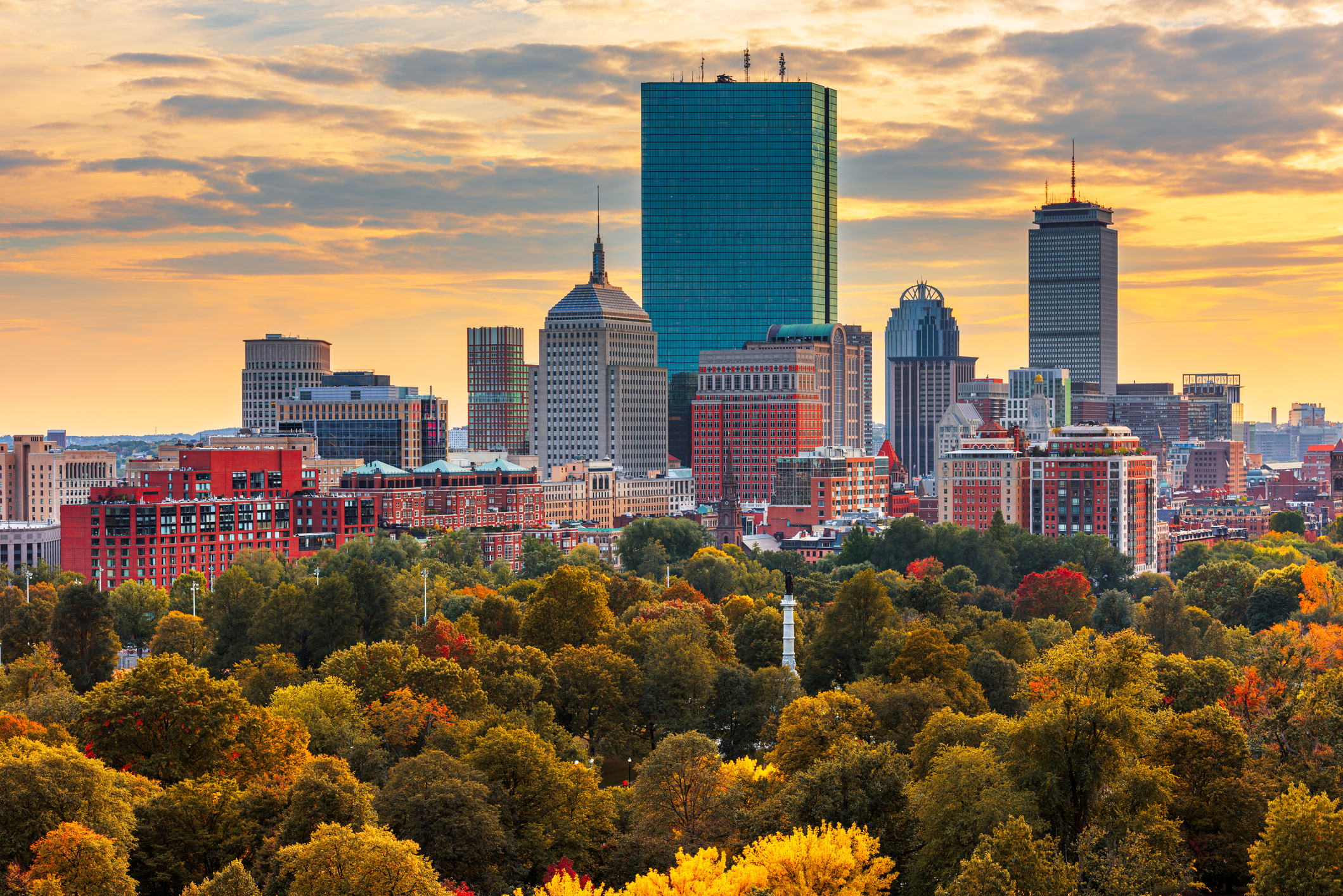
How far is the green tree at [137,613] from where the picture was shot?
17925cm

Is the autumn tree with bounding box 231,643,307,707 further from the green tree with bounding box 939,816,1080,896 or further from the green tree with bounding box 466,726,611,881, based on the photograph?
the green tree with bounding box 939,816,1080,896

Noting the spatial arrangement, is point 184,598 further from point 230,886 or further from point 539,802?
point 230,886

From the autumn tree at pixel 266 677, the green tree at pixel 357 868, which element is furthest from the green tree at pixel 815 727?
the autumn tree at pixel 266 677

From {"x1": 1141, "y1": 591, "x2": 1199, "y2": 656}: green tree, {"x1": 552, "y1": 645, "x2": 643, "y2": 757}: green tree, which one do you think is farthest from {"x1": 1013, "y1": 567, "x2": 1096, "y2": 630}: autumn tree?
{"x1": 552, "y1": 645, "x2": 643, "y2": 757}: green tree

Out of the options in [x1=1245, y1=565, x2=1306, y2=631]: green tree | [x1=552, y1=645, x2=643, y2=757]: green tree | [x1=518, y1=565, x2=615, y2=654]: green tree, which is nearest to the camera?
[x1=552, y1=645, x2=643, y2=757]: green tree

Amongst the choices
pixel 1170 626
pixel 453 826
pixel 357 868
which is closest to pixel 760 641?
pixel 1170 626

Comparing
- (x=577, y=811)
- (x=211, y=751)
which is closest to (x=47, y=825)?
(x=211, y=751)

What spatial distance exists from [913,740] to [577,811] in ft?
68.6

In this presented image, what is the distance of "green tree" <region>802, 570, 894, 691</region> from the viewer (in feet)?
431

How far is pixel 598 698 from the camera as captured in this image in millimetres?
119688

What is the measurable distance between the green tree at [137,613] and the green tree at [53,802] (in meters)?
94.6

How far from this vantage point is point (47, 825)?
8100cm

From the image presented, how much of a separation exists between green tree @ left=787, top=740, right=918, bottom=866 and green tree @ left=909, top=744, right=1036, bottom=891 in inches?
37.1

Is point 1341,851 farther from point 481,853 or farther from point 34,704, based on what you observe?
point 34,704
